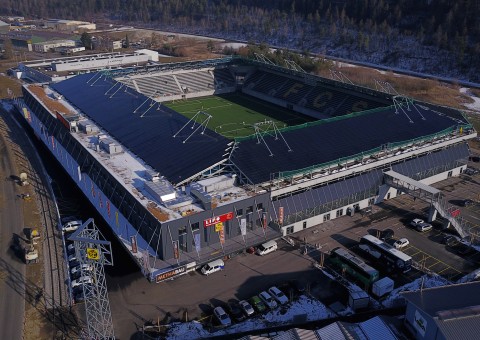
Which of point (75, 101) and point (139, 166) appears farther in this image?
point (75, 101)

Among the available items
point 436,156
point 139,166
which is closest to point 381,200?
point 436,156

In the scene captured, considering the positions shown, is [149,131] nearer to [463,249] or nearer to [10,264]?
[10,264]

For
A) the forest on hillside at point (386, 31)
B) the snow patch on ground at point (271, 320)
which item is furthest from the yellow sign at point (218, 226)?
the forest on hillside at point (386, 31)

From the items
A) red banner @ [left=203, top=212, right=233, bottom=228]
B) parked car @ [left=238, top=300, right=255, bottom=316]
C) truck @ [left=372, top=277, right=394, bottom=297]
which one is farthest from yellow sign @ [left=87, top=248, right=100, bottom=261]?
truck @ [left=372, top=277, right=394, bottom=297]

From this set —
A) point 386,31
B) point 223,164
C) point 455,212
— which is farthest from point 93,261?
point 386,31

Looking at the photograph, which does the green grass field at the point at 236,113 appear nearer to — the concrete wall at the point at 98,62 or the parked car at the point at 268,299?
the concrete wall at the point at 98,62

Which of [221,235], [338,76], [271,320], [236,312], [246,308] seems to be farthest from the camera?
[338,76]

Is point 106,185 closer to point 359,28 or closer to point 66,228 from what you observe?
point 66,228
